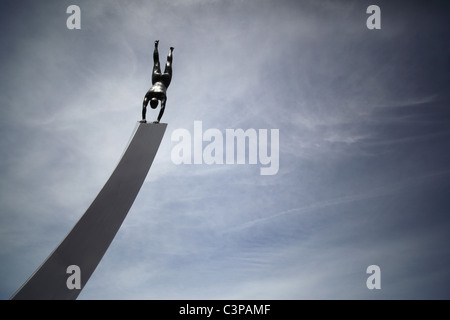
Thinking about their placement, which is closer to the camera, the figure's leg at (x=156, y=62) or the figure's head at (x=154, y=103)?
the figure's head at (x=154, y=103)

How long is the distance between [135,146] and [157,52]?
5.33 m


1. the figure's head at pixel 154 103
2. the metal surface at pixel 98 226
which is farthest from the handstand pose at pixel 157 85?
the metal surface at pixel 98 226

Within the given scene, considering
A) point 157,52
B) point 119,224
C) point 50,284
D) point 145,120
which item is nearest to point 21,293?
point 50,284

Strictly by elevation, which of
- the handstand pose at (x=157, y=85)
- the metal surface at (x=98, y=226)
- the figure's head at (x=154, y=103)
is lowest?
the metal surface at (x=98, y=226)

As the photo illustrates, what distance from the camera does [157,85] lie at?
13.5m

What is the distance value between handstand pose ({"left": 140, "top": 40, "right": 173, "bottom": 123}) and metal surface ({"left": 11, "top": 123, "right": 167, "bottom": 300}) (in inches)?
42.8

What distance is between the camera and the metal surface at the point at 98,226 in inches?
331

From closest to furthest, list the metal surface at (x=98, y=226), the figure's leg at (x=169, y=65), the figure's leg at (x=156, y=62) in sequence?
the metal surface at (x=98, y=226) < the figure's leg at (x=156, y=62) < the figure's leg at (x=169, y=65)

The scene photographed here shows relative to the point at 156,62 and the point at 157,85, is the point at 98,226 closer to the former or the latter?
the point at 157,85

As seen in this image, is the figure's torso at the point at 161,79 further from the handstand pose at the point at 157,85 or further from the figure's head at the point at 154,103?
the figure's head at the point at 154,103

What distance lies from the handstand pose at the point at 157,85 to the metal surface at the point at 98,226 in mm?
1087

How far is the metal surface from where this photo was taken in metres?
8.41

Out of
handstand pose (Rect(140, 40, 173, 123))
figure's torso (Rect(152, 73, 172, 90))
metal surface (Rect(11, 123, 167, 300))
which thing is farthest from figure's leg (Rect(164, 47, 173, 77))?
metal surface (Rect(11, 123, 167, 300))

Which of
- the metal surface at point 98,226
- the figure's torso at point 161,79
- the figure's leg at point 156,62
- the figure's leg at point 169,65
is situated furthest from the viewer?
the figure's leg at point 169,65
